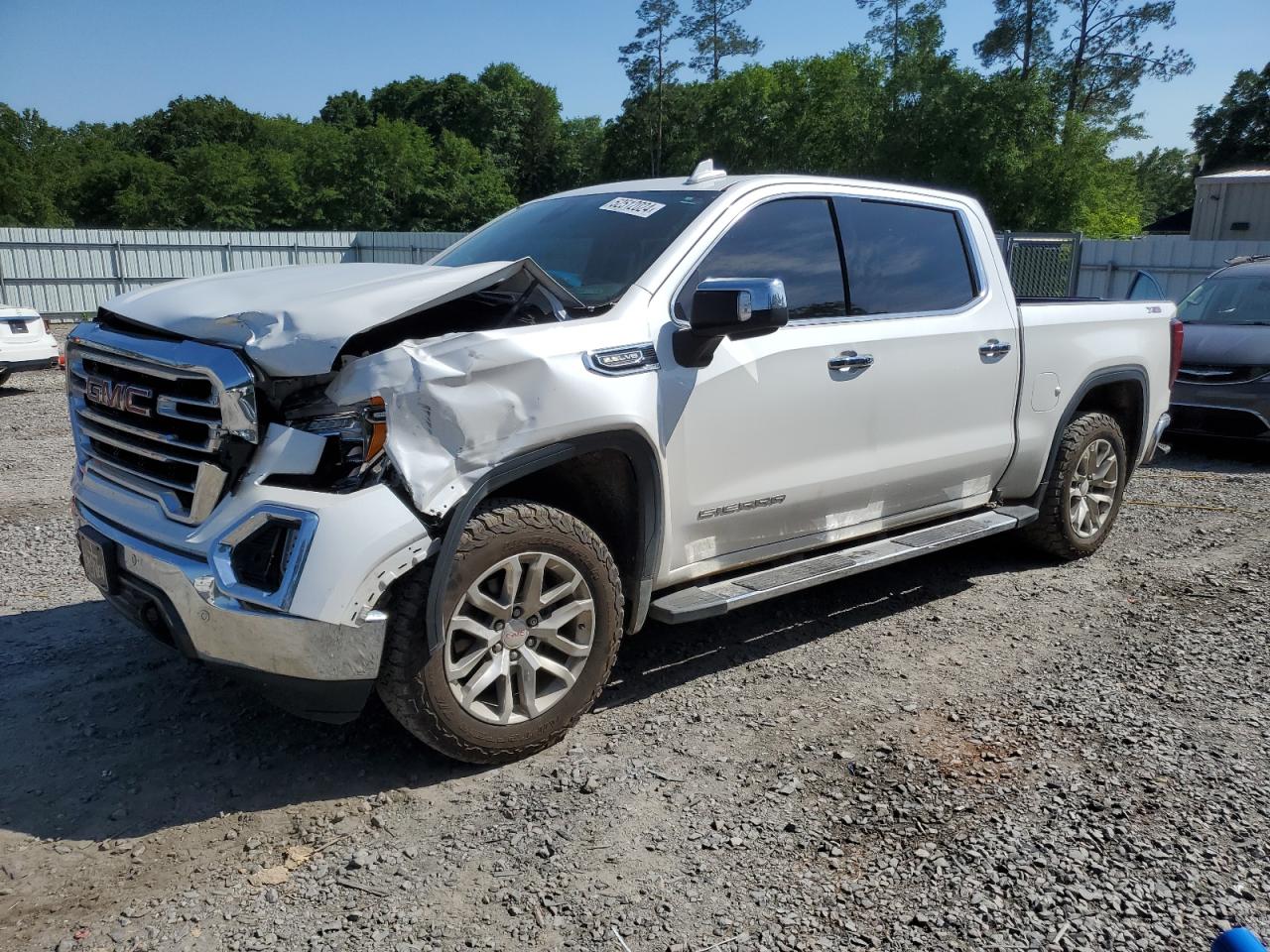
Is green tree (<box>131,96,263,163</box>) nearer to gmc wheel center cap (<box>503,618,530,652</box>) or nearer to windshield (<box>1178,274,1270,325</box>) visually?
windshield (<box>1178,274,1270,325</box>)

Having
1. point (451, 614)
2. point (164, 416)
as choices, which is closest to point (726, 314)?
point (451, 614)

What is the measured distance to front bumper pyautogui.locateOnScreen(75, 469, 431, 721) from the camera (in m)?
2.75

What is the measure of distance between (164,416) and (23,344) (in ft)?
33.4

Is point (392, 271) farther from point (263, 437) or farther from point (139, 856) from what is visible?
point (139, 856)

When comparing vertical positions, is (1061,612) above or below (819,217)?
below

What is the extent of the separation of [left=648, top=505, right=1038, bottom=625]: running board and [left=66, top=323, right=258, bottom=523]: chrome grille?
63.5 inches

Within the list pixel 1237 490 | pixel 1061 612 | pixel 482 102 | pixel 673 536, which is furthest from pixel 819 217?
pixel 482 102

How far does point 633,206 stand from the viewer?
163 inches

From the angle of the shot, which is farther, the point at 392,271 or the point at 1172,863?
the point at 392,271

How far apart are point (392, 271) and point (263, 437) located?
98 centimetres

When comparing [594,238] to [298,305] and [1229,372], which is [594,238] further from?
[1229,372]

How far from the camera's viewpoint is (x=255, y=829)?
298cm

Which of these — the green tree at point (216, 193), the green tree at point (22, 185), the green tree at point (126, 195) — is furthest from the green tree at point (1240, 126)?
the green tree at point (22, 185)

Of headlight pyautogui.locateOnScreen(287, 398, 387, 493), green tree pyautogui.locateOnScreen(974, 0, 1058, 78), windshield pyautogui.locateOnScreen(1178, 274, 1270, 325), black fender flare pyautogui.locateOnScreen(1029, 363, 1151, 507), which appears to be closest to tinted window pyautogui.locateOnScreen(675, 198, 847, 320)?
headlight pyautogui.locateOnScreen(287, 398, 387, 493)
